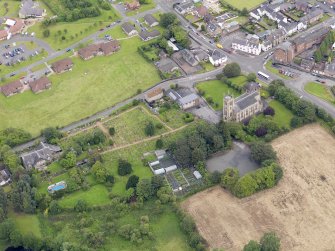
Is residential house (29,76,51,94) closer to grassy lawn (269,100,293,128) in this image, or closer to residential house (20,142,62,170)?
residential house (20,142,62,170)

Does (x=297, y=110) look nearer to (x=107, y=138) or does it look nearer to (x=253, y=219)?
(x=253, y=219)

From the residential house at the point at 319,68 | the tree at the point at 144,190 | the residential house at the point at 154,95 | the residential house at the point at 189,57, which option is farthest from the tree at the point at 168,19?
the tree at the point at 144,190

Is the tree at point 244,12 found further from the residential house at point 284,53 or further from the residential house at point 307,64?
the residential house at point 307,64

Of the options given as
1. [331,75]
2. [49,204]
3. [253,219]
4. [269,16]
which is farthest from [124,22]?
[253,219]

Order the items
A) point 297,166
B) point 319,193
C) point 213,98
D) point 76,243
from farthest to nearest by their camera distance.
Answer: point 213,98 < point 297,166 < point 319,193 < point 76,243

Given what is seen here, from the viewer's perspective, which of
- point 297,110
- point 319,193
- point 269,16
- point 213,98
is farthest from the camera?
point 269,16

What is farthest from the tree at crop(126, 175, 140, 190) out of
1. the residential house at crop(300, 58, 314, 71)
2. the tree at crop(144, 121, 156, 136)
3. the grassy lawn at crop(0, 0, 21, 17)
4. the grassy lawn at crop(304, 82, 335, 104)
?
the grassy lawn at crop(0, 0, 21, 17)

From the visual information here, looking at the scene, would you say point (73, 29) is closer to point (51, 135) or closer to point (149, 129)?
point (51, 135)
